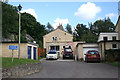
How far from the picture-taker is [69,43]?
41219 millimetres

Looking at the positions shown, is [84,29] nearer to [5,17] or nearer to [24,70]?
[5,17]

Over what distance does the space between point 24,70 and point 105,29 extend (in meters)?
74.3

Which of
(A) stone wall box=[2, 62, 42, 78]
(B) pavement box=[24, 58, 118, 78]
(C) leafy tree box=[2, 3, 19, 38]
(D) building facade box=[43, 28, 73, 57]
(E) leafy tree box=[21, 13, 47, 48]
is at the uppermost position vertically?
(E) leafy tree box=[21, 13, 47, 48]

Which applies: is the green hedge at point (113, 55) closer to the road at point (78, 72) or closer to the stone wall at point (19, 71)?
the road at point (78, 72)

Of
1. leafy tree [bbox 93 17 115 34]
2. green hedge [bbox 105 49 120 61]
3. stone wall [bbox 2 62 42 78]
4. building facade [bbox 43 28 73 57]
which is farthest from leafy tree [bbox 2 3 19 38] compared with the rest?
leafy tree [bbox 93 17 115 34]

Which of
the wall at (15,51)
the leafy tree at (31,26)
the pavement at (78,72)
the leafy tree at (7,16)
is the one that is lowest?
the pavement at (78,72)

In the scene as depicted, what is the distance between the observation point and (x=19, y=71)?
30.9 ft

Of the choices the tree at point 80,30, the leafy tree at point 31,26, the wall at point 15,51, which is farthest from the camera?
the tree at point 80,30

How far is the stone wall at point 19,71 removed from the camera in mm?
8204

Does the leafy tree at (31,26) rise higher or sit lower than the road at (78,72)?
higher

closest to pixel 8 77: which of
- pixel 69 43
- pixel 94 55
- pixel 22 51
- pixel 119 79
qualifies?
pixel 119 79

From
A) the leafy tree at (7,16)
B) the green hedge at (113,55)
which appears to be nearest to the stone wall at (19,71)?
the green hedge at (113,55)

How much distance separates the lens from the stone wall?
820 cm

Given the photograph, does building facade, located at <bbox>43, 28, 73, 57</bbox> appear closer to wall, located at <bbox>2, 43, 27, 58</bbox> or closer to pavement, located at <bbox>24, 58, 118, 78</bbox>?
wall, located at <bbox>2, 43, 27, 58</bbox>
